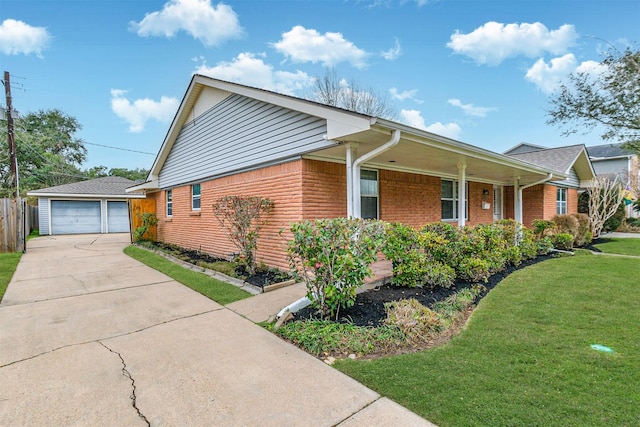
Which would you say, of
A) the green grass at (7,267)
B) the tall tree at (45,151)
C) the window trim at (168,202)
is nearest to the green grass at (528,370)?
the green grass at (7,267)

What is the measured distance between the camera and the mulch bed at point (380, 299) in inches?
158

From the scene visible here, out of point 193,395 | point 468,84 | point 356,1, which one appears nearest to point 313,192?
point 193,395

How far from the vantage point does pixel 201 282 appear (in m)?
6.16

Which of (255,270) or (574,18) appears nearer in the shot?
(255,270)

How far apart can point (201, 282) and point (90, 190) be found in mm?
18188

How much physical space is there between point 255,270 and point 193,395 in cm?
445

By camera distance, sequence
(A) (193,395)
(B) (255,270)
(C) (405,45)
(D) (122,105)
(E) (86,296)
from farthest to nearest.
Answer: (D) (122,105) < (C) (405,45) < (B) (255,270) < (E) (86,296) < (A) (193,395)

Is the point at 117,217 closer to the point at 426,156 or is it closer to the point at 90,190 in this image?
the point at 90,190

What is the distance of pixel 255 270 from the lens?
6.92m

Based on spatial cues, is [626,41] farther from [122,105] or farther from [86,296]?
[122,105]

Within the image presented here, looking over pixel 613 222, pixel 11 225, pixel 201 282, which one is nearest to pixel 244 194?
pixel 201 282

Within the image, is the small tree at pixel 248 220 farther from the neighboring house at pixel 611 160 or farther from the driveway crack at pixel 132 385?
the neighboring house at pixel 611 160

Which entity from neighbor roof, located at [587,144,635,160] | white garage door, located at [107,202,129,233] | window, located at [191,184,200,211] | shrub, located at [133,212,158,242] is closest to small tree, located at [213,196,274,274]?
window, located at [191,184,200,211]

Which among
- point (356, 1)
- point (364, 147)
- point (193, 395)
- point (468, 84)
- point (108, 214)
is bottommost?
point (193, 395)
